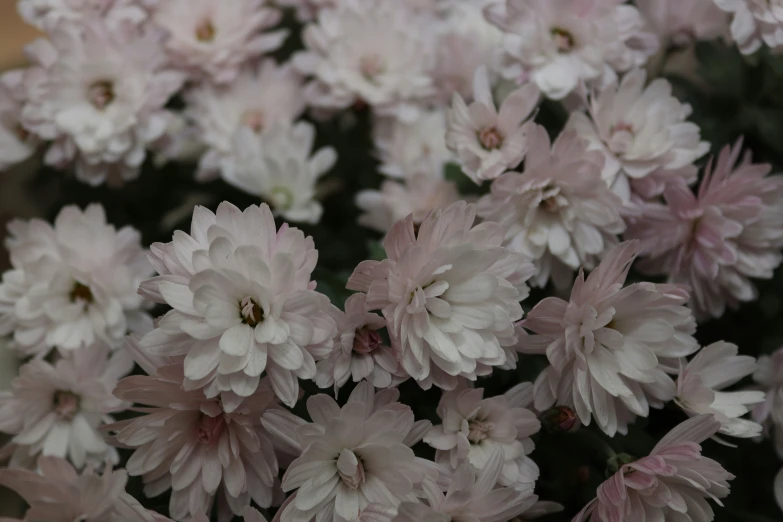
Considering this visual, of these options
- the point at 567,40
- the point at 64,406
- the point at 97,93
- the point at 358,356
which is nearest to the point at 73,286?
the point at 64,406

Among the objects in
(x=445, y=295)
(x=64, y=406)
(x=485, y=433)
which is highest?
(x=445, y=295)

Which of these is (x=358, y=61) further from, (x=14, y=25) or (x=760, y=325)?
(x=14, y=25)

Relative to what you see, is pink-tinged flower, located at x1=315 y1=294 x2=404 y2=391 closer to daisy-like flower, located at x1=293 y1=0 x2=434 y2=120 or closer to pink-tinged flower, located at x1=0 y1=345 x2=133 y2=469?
pink-tinged flower, located at x1=0 y1=345 x2=133 y2=469

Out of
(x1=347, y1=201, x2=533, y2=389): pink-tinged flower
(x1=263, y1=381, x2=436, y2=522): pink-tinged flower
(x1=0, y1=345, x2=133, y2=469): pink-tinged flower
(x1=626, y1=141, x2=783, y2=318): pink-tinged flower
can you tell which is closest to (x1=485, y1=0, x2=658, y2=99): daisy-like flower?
(x1=626, y1=141, x2=783, y2=318): pink-tinged flower

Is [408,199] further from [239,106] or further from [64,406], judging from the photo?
[64,406]

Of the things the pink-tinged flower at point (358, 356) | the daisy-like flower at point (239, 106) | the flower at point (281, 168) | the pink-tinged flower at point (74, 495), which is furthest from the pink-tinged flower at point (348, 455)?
the daisy-like flower at point (239, 106)
